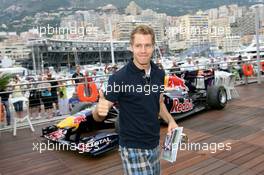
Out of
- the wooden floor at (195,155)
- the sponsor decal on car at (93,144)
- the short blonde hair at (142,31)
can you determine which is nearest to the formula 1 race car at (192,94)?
the wooden floor at (195,155)

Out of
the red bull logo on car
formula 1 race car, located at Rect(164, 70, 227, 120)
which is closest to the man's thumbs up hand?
formula 1 race car, located at Rect(164, 70, 227, 120)

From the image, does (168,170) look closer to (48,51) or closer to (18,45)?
(48,51)

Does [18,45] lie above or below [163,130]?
above

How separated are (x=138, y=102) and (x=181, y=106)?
4.37 m

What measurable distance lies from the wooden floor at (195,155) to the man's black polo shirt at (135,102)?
183 centimetres

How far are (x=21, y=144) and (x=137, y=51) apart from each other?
4300 millimetres

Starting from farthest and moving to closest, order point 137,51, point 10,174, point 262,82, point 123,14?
point 123,14 < point 262,82 < point 10,174 < point 137,51

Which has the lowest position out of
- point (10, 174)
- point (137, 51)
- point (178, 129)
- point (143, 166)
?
point (10, 174)

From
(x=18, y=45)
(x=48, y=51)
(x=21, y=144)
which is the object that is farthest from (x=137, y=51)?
(x=18, y=45)

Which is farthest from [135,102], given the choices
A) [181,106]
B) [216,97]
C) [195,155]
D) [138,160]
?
[216,97]

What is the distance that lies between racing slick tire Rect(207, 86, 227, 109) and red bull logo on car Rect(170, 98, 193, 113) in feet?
1.93

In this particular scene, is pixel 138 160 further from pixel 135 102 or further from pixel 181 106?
pixel 181 106

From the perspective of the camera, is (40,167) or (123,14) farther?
(123,14)

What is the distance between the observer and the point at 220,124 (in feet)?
18.7
